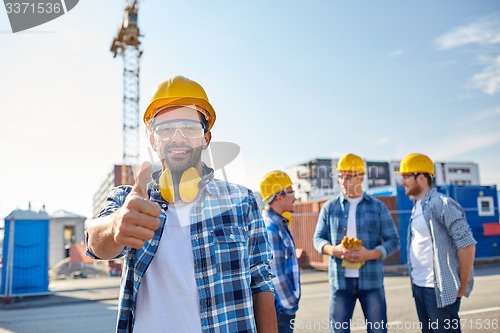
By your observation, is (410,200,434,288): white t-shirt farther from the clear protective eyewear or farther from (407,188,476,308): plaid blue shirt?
the clear protective eyewear

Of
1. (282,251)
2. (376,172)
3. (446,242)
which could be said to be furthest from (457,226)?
(376,172)

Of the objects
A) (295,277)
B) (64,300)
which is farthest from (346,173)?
(64,300)

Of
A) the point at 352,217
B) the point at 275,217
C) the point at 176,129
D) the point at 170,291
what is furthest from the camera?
A: the point at 352,217

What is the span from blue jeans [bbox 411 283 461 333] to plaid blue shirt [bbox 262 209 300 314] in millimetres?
1162

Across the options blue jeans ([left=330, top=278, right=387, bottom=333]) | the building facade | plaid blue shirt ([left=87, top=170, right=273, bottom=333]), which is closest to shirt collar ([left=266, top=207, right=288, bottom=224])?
blue jeans ([left=330, top=278, right=387, bottom=333])

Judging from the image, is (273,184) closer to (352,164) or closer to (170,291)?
(352,164)

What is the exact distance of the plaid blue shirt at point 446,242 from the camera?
11.5ft

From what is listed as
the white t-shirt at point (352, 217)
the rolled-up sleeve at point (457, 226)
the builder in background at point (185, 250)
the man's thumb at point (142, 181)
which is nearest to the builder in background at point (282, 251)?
the white t-shirt at point (352, 217)

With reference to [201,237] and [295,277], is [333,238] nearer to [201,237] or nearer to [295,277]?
[295,277]

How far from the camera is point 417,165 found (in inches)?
161

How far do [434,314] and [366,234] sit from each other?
92cm

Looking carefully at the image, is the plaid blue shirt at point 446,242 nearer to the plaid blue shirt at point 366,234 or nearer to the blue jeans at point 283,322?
the plaid blue shirt at point 366,234

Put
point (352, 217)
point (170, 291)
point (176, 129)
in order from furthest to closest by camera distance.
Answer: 1. point (352, 217)
2. point (176, 129)
3. point (170, 291)

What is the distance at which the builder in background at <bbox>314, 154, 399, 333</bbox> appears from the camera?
3.89m
